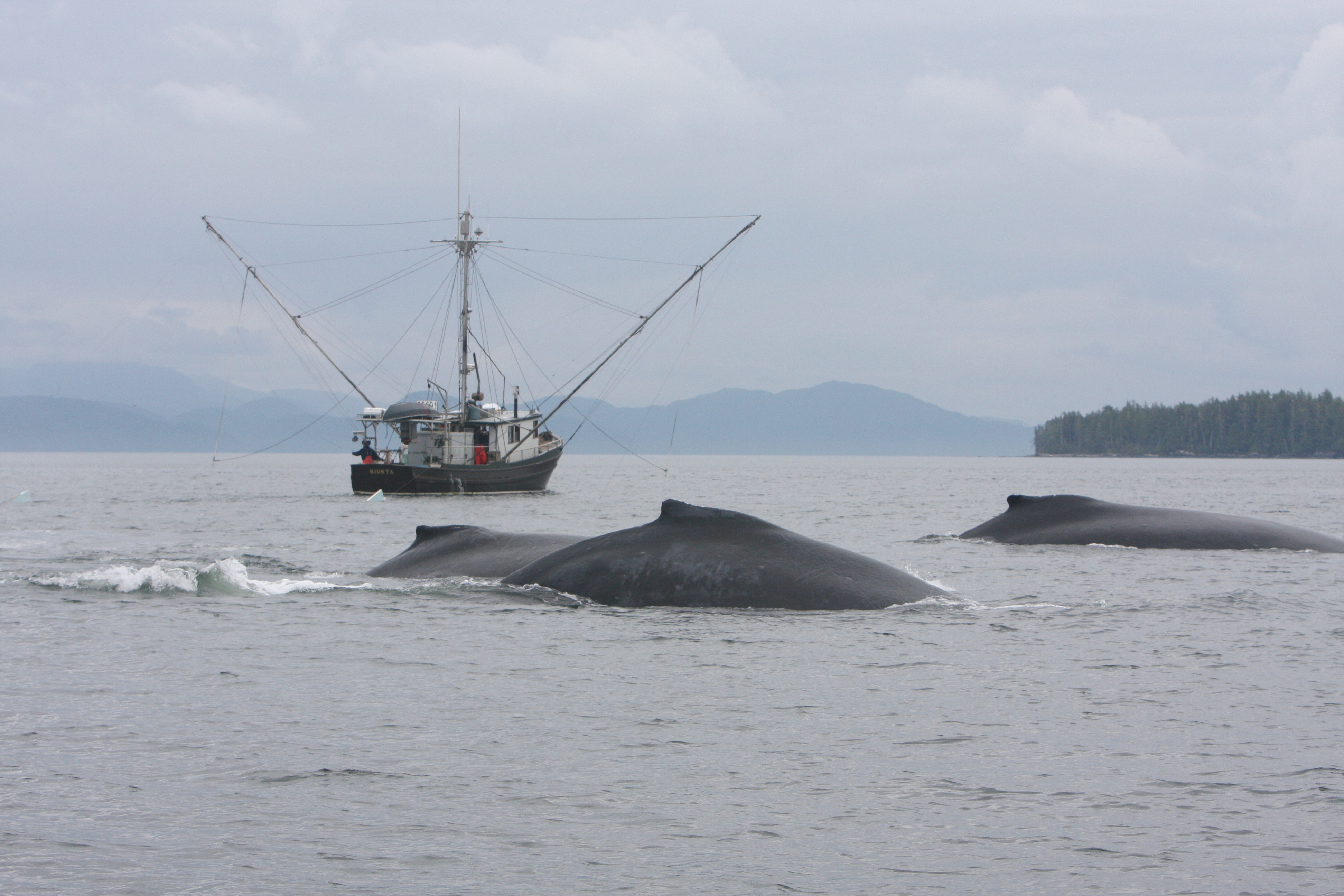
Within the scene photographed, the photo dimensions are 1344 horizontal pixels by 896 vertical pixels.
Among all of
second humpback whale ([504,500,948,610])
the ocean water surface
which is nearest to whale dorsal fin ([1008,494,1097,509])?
the ocean water surface

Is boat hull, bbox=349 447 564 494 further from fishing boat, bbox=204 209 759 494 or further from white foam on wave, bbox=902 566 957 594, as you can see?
white foam on wave, bbox=902 566 957 594

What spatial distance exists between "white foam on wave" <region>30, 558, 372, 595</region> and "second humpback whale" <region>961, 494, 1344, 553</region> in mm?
11699

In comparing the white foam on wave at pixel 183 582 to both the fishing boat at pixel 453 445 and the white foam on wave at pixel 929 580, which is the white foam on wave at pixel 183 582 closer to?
the white foam on wave at pixel 929 580

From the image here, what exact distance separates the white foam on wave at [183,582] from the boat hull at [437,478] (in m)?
38.6

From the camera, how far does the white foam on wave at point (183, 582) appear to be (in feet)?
53.1

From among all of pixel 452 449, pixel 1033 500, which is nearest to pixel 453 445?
pixel 452 449

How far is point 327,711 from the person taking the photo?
8.75m

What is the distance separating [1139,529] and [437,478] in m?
41.3

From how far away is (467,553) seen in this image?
55.0 feet

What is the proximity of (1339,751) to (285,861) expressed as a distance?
19.9 ft

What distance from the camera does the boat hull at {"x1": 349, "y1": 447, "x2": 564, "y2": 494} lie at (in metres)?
56.9

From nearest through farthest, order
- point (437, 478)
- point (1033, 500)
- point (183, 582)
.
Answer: point (183, 582) → point (1033, 500) → point (437, 478)

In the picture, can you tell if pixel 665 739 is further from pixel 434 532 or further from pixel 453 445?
pixel 453 445

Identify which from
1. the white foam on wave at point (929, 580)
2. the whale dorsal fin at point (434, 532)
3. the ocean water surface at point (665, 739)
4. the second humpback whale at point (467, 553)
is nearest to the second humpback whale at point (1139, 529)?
the white foam on wave at point (929, 580)
